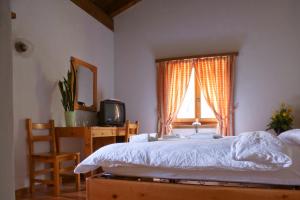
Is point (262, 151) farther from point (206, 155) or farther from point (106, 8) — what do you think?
point (106, 8)

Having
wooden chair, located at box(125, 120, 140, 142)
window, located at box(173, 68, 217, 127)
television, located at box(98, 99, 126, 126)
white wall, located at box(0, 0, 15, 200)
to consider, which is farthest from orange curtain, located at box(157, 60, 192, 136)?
white wall, located at box(0, 0, 15, 200)

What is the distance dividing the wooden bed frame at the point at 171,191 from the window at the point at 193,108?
9.43 ft

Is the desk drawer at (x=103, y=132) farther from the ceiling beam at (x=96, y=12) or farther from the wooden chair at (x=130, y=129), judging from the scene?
the ceiling beam at (x=96, y=12)

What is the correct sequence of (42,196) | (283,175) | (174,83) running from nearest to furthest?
(283,175), (42,196), (174,83)

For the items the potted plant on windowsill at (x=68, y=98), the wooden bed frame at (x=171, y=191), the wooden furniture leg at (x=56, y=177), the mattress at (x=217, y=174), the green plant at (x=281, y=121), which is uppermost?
the potted plant on windowsill at (x=68, y=98)

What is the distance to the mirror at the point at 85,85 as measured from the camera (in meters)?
4.01

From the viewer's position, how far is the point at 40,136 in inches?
121

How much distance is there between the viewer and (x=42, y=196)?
9.18 feet

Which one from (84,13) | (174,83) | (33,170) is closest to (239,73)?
(174,83)

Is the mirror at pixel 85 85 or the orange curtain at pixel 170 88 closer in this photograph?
the mirror at pixel 85 85

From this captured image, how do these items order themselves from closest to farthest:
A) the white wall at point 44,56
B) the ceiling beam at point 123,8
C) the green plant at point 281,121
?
the white wall at point 44,56 < the green plant at point 281,121 < the ceiling beam at point 123,8

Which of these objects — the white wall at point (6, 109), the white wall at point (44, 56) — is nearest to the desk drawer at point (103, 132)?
the white wall at point (44, 56)

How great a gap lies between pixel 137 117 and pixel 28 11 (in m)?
2.58

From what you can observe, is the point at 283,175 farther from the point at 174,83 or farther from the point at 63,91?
the point at 174,83
